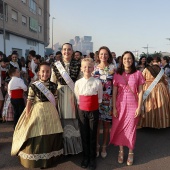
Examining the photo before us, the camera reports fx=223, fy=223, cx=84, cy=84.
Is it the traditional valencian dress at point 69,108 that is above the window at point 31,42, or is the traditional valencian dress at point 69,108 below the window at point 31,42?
below

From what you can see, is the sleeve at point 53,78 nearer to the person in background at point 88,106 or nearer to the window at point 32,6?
the person in background at point 88,106

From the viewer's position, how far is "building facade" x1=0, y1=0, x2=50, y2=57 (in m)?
19.6

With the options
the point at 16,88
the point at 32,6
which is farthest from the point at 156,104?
the point at 32,6

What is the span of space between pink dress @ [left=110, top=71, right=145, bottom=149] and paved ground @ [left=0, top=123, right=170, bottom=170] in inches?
12.6

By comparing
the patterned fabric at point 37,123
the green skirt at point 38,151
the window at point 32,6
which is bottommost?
the green skirt at point 38,151

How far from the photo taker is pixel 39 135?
2969mm

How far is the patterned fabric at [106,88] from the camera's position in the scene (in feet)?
11.1

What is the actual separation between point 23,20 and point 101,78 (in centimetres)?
Answer: 2248

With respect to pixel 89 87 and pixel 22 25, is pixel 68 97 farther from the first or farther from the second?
pixel 22 25

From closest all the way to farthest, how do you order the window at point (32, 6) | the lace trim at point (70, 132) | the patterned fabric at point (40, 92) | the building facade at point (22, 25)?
the patterned fabric at point (40, 92) → the lace trim at point (70, 132) → the building facade at point (22, 25) → the window at point (32, 6)

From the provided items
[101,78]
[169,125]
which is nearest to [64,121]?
[101,78]

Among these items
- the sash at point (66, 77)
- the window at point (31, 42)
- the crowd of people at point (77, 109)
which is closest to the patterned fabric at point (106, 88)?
the crowd of people at point (77, 109)

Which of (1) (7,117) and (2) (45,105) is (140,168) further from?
(1) (7,117)

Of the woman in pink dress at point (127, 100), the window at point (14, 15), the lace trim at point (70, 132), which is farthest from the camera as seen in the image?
the window at point (14, 15)
